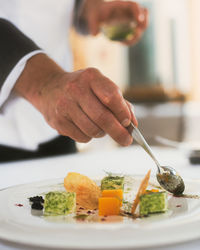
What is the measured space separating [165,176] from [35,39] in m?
0.91

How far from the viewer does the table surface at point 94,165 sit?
1.17 m

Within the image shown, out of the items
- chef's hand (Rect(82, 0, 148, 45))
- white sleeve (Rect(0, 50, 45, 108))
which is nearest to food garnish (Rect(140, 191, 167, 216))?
white sleeve (Rect(0, 50, 45, 108))

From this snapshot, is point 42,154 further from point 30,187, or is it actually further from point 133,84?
point 133,84

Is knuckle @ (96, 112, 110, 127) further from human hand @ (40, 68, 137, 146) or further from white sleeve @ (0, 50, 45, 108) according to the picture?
white sleeve @ (0, 50, 45, 108)

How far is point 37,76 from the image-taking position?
103 cm

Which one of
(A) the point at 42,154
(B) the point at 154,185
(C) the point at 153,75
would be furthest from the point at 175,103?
(B) the point at 154,185

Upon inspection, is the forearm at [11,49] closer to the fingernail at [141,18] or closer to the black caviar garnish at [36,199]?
the black caviar garnish at [36,199]

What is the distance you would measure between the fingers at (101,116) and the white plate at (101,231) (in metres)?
0.25

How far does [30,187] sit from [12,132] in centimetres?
68

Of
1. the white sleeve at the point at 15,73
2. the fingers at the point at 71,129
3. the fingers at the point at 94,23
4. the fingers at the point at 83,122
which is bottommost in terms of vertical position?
the fingers at the point at 71,129

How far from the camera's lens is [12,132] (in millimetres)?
1516

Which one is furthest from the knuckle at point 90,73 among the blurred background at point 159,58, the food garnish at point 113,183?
the blurred background at point 159,58

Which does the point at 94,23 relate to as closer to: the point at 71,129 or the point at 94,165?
the point at 94,165

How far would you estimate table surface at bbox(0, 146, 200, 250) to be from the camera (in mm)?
1168
